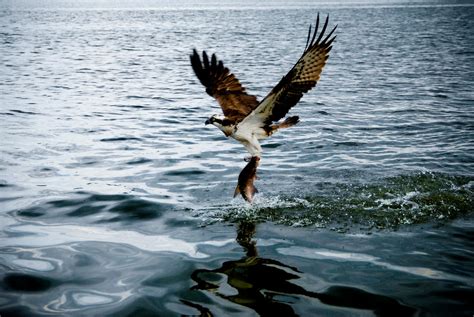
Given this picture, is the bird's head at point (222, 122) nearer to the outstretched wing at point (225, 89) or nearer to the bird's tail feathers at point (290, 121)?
the outstretched wing at point (225, 89)

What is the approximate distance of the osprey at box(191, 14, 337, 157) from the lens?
6535 millimetres

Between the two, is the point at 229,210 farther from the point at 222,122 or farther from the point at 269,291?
the point at 269,291

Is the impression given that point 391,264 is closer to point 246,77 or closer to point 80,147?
point 80,147

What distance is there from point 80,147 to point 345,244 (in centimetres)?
683

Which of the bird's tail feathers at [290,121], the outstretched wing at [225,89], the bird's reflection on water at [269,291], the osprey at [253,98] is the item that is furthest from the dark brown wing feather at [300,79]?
the bird's reflection on water at [269,291]

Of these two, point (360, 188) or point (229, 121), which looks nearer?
point (229, 121)

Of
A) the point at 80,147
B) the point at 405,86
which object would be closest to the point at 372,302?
the point at 80,147

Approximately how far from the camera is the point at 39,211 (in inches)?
283

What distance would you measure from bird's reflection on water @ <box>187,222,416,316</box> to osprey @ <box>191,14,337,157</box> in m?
2.20

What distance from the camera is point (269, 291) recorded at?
4.96 metres

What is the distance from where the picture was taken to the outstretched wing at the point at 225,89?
7934mm

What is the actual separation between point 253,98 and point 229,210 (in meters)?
2.11

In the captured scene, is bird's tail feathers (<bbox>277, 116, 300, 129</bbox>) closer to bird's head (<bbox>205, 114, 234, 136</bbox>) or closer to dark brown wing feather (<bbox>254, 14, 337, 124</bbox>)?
dark brown wing feather (<bbox>254, 14, 337, 124</bbox>)

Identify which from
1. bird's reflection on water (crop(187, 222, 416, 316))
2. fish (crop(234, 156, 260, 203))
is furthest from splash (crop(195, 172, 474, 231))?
bird's reflection on water (crop(187, 222, 416, 316))
